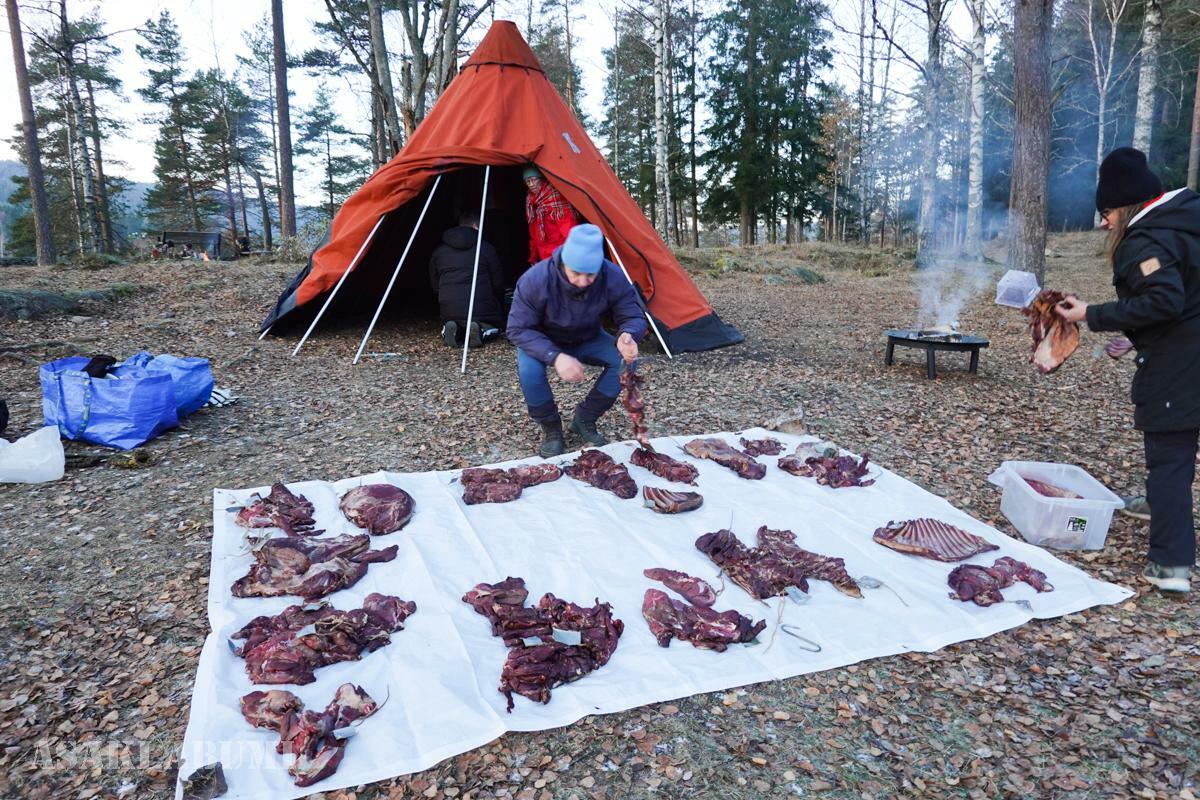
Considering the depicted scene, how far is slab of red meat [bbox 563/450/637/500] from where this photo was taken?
149 inches

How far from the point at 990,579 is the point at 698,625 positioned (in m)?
1.36

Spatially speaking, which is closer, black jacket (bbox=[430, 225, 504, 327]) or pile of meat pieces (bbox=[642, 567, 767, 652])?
pile of meat pieces (bbox=[642, 567, 767, 652])

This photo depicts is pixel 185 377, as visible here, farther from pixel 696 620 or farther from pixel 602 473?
pixel 696 620

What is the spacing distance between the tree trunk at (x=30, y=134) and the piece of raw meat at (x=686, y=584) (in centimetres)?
1411

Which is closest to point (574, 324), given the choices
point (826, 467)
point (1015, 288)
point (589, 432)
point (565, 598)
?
point (589, 432)

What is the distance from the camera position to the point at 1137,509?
137 inches

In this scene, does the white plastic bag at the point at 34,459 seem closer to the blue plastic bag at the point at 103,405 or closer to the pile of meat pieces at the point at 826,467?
the blue plastic bag at the point at 103,405

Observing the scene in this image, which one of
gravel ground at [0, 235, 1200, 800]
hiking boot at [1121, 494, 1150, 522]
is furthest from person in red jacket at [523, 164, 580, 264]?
hiking boot at [1121, 494, 1150, 522]

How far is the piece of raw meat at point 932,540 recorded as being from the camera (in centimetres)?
315

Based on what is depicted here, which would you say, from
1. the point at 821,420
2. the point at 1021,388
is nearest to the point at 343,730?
the point at 821,420

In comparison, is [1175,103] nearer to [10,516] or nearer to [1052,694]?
[1052,694]

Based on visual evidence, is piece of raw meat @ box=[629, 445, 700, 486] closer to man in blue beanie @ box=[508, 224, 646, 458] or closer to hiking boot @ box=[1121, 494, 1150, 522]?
man in blue beanie @ box=[508, 224, 646, 458]

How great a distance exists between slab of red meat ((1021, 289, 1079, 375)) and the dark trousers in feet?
2.18

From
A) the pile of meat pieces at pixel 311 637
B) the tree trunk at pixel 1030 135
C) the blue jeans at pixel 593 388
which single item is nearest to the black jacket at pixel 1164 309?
the blue jeans at pixel 593 388
